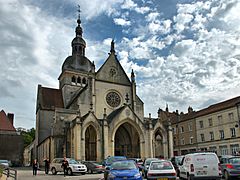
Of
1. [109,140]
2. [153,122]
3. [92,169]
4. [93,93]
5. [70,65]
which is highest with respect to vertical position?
[70,65]

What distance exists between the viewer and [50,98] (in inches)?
1865

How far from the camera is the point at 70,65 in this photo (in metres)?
50.4

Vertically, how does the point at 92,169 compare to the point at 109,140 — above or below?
below

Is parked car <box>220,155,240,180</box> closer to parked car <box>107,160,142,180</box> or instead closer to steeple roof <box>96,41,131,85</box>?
parked car <box>107,160,142,180</box>

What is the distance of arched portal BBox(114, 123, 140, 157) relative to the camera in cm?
3831

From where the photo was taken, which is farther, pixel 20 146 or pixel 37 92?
A: pixel 37 92

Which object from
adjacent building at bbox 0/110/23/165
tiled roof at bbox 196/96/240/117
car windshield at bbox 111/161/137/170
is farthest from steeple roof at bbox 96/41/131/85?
car windshield at bbox 111/161/137/170

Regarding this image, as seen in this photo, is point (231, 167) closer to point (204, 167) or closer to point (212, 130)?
point (204, 167)

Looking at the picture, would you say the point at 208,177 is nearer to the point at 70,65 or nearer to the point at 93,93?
the point at 93,93

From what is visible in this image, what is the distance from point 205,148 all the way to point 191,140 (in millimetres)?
4206

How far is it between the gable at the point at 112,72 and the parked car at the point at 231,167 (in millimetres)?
26366

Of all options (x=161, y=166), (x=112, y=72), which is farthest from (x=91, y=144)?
(x=161, y=166)

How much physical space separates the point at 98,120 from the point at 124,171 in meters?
21.6

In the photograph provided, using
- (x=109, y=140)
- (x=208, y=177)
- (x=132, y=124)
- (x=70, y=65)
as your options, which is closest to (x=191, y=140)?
(x=132, y=124)
